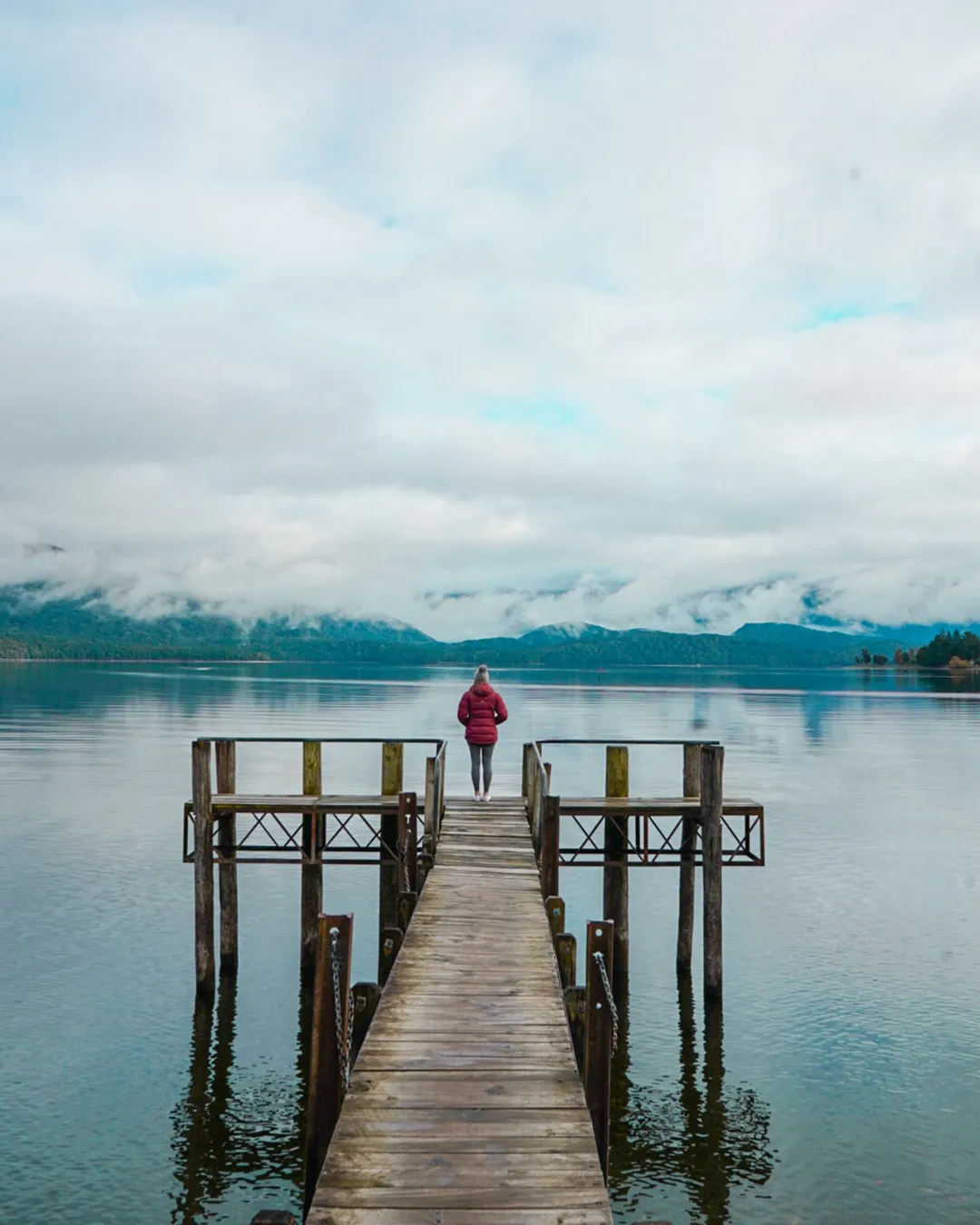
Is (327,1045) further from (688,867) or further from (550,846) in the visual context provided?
(688,867)

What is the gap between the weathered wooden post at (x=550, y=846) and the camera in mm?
19359

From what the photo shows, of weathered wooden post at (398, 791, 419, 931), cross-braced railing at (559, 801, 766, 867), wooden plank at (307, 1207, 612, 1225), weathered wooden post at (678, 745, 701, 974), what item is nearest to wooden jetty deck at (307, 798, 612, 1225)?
wooden plank at (307, 1207, 612, 1225)

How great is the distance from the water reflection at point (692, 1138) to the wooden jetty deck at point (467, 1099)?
354cm

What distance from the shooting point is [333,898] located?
32094 mm

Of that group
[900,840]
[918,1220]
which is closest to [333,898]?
[918,1220]

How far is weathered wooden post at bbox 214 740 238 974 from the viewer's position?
2356cm

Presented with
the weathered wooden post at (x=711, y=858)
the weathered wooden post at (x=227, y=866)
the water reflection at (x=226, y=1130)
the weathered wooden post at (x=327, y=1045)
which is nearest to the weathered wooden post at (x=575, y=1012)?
the weathered wooden post at (x=327, y=1045)

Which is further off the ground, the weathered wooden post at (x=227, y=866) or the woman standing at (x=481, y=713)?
the woman standing at (x=481, y=713)

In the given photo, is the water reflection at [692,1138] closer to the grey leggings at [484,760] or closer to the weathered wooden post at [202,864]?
the grey leggings at [484,760]

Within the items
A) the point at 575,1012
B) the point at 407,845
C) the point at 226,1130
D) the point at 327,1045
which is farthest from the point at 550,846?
the point at 327,1045

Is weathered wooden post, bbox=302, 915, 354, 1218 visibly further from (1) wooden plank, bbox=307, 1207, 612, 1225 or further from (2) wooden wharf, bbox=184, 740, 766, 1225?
(1) wooden plank, bbox=307, 1207, 612, 1225

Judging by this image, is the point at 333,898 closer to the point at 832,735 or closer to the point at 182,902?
the point at 182,902

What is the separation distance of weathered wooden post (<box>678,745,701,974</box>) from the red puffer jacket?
14.2ft

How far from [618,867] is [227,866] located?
8.76 m
